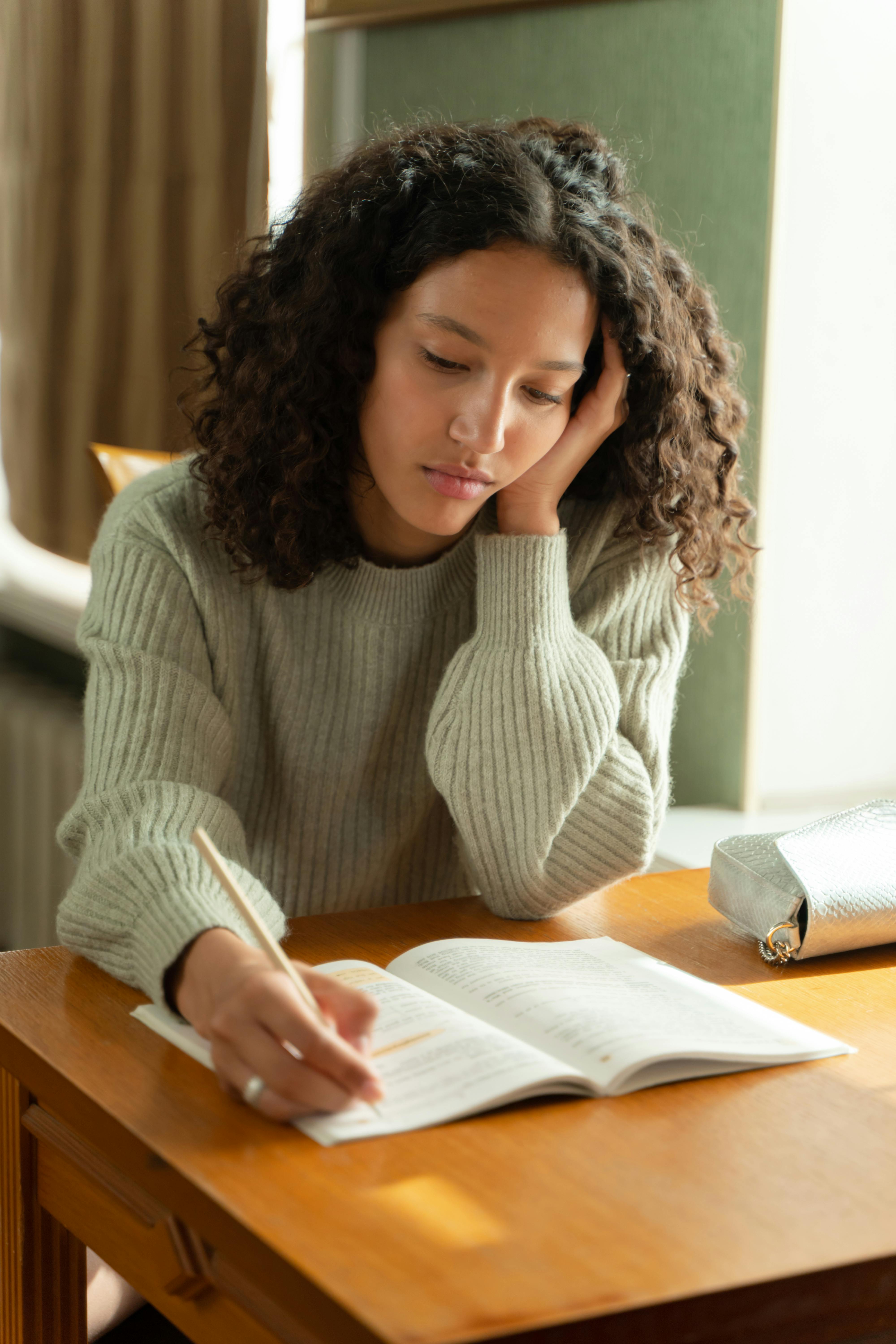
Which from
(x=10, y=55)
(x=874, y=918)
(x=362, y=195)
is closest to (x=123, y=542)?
(x=362, y=195)

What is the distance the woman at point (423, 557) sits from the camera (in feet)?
3.64

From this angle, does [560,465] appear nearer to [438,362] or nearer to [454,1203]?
[438,362]

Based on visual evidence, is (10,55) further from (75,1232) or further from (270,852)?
(75,1232)

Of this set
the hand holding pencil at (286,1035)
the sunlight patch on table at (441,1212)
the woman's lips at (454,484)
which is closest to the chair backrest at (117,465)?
the woman's lips at (454,484)

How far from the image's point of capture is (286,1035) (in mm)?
722

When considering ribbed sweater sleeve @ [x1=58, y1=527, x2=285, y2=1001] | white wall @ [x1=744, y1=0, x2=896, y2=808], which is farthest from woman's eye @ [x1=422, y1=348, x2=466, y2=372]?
white wall @ [x1=744, y1=0, x2=896, y2=808]

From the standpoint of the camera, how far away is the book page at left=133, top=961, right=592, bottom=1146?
0.72 metres

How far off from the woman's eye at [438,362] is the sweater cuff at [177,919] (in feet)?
1.47

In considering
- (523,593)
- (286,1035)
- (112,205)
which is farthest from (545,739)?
(112,205)

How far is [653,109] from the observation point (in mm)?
1912

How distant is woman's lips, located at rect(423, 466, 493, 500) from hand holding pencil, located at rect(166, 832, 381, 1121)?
49 cm

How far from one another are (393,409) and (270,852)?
451mm

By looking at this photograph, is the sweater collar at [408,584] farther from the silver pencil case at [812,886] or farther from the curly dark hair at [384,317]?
the silver pencil case at [812,886]

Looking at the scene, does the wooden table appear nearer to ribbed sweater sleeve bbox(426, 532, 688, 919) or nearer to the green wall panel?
ribbed sweater sleeve bbox(426, 532, 688, 919)
